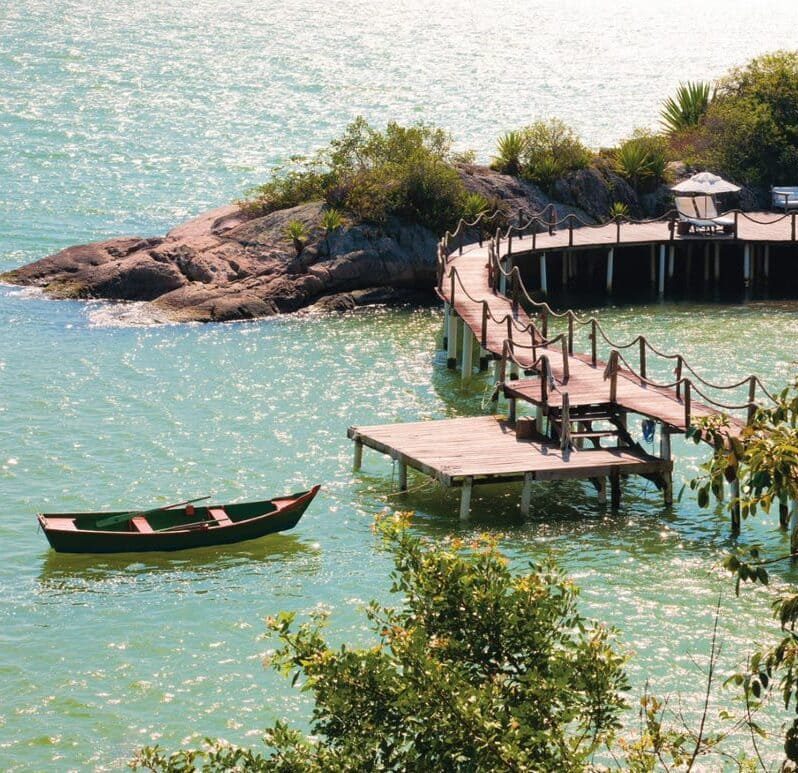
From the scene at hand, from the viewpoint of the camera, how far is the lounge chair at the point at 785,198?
164ft

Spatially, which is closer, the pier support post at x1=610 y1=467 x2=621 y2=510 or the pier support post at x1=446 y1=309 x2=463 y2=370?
the pier support post at x1=610 y1=467 x2=621 y2=510

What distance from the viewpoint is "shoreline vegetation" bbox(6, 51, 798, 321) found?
4594 cm

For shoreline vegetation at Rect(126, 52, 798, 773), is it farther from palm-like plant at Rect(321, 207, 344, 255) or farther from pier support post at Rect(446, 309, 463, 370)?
palm-like plant at Rect(321, 207, 344, 255)

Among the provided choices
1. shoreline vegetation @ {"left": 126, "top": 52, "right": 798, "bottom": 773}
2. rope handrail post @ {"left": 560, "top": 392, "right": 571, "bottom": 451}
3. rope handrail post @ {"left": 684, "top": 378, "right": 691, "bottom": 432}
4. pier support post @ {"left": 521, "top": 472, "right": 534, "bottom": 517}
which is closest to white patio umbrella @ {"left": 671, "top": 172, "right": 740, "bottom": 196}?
rope handrail post @ {"left": 560, "top": 392, "right": 571, "bottom": 451}

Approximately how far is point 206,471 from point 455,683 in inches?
802

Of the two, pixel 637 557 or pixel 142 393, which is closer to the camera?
pixel 637 557

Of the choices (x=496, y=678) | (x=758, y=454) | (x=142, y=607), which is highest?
(x=758, y=454)

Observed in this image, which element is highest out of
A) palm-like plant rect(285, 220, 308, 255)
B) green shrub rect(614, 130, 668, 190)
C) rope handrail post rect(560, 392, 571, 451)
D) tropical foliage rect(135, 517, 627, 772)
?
green shrub rect(614, 130, 668, 190)

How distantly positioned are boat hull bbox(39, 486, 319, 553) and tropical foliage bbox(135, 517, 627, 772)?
13.9 meters

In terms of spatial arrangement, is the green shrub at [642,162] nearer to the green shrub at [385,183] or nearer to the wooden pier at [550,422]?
the green shrub at [385,183]

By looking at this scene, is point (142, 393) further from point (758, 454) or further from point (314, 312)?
point (758, 454)

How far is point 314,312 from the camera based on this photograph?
45062mm

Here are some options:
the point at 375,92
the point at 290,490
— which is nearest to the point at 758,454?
the point at 290,490

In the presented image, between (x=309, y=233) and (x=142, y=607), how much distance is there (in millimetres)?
24040
